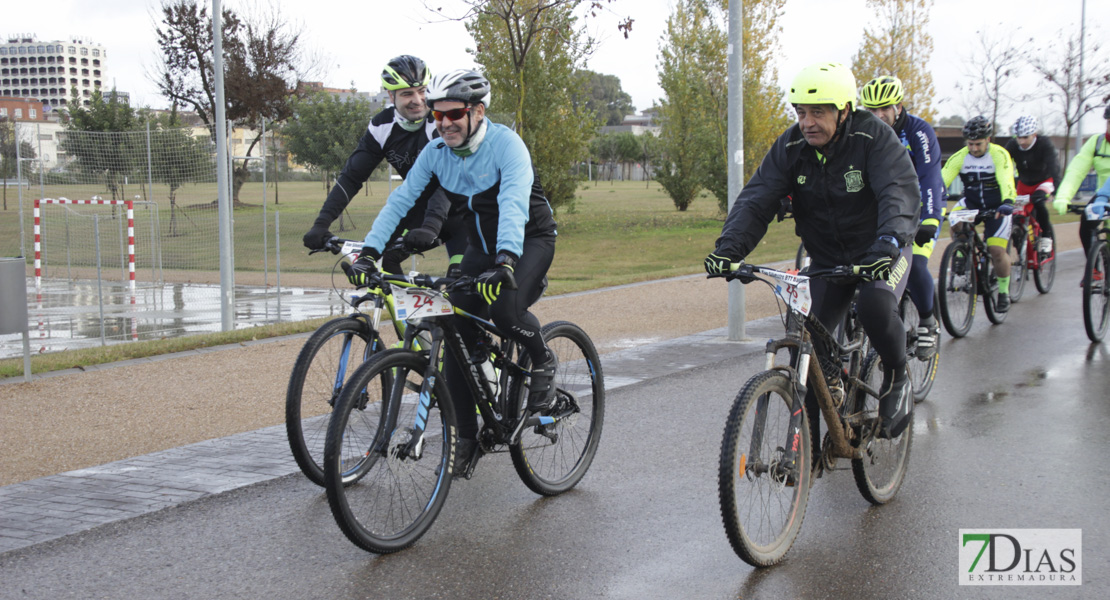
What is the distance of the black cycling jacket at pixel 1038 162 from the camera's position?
459 inches

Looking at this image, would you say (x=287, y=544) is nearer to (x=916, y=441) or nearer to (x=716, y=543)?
(x=716, y=543)

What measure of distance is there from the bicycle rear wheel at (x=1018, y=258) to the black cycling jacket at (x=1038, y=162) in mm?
933

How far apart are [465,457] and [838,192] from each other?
6.45 feet

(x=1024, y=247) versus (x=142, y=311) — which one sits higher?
(x=1024, y=247)

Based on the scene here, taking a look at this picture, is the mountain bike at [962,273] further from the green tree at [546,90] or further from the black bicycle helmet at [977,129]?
the green tree at [546,90]

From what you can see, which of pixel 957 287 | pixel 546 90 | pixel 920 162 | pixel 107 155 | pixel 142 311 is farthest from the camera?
pixel 546 90

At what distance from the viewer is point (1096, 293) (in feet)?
29.3

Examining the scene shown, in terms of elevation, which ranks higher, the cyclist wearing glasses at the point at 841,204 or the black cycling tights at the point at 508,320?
the cyclist wearing glasses at the point at 841,204

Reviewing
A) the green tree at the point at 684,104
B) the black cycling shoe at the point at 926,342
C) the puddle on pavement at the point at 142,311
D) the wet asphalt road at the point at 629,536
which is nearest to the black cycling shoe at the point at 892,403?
the wet asphalt road at the point at 629,536

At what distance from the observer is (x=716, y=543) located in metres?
4.33

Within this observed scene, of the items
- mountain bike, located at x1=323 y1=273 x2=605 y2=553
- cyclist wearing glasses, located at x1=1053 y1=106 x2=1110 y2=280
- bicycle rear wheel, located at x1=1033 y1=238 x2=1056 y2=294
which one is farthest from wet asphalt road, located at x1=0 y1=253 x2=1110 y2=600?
bicycle rear wheel, located at x1=1033 y1=238 x2=1056 y2=294

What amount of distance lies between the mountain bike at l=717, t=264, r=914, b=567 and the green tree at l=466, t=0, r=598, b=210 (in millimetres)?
20039

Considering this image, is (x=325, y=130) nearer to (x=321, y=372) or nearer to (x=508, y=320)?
(x=321, y=372)

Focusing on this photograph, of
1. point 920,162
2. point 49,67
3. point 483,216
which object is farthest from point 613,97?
point 483,216
